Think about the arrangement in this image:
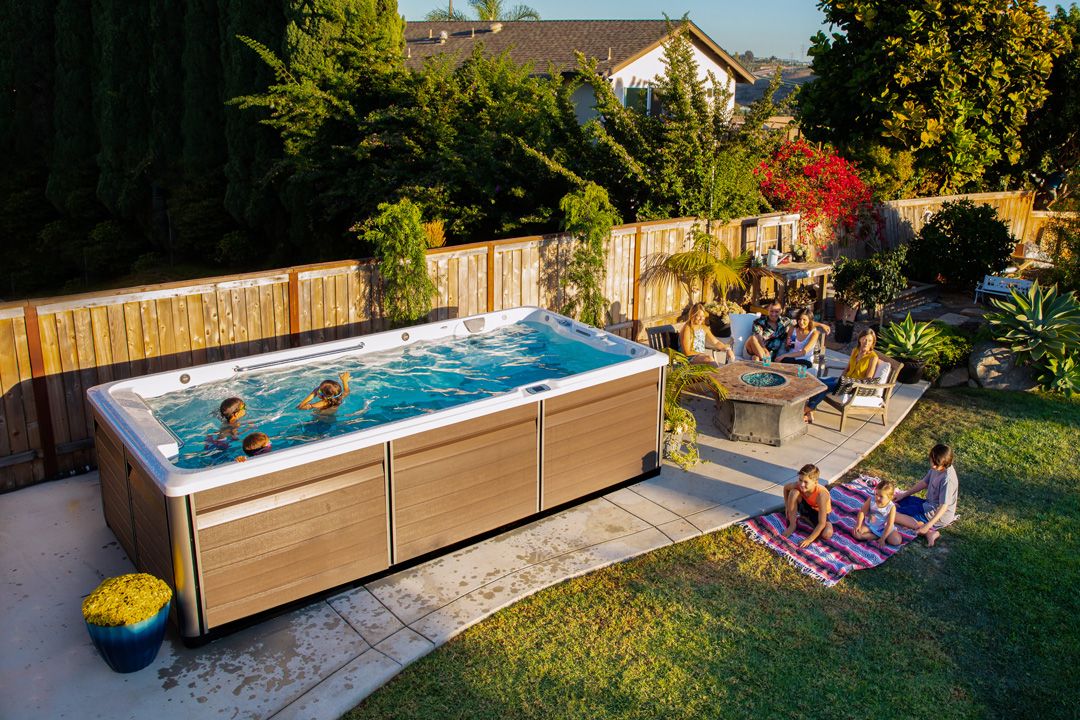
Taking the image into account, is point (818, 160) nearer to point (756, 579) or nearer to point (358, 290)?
point (358, 290)

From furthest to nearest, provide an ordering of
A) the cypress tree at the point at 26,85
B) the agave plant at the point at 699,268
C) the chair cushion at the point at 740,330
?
the cypress tree at the point at 26,85 → the agave plant at the point at 699,268 → the chair cushion at the point at 740,330

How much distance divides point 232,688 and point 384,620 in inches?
42.6

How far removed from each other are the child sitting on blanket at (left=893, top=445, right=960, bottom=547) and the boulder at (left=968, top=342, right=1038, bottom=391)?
167 inches

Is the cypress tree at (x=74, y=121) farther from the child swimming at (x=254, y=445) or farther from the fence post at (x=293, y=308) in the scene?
the child swimming at (x=254, y=445)

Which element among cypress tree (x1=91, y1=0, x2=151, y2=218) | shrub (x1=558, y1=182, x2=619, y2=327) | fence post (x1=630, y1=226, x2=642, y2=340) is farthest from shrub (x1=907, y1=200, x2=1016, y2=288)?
cypress tree (x1=91, y1=0, x2=151, y2=218)

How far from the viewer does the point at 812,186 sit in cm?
1500

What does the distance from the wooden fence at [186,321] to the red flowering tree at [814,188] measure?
14.3 feet

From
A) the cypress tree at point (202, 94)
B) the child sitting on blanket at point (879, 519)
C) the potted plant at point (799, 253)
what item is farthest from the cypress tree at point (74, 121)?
the child sitting on blanket at point (879, 519)

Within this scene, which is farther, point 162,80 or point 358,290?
point 162,80

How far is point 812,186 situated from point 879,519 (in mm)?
8786

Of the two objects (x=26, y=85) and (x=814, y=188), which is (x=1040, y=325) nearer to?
(x=814, y=188)

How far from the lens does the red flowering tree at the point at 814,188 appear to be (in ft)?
48.1

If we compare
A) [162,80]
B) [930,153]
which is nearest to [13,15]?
[162,80]

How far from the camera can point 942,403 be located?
10695 mm
